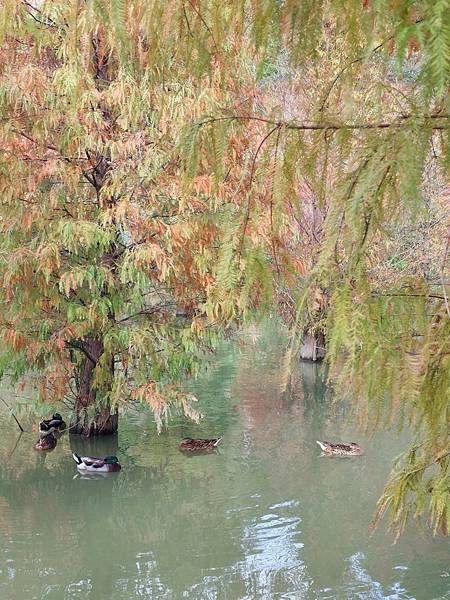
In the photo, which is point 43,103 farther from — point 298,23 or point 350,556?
point 298,23

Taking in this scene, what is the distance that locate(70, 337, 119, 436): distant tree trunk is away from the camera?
7.73m

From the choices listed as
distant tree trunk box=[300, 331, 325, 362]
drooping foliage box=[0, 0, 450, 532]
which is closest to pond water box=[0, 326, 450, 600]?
drooping foliage box=[0, 0, 450, 532]

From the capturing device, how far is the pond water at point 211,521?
4.81 m

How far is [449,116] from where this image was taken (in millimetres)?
1634

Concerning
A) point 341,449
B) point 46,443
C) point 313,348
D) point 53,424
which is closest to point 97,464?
point 46,443

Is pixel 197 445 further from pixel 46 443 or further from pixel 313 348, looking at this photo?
pixel 313 348

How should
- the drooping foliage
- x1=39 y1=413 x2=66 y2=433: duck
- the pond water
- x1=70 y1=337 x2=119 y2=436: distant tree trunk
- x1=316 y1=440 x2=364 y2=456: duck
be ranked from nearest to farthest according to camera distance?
the drooping foliage < the pond water < x1=316 y1=440 x2=364 y2=456: duck < x1=70 y1=337 x2=119 y2=436: distant tree trunk < x1=39 y1=413 x2=66 y2=433: duck

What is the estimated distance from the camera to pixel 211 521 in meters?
5.85

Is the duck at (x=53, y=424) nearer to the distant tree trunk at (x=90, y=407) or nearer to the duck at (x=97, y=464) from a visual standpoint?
the distant tree trunk at (x=90, y=407)

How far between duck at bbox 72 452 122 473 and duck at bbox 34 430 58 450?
77 cm

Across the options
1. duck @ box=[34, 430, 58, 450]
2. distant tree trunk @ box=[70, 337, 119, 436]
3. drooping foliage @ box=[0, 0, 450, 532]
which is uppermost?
drooping foliage @ box=[0, 0, 450, 532]

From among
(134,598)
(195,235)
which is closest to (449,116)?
(134,598)

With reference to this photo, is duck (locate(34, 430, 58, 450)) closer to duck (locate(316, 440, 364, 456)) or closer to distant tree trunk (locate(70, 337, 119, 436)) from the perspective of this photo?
distant tree trunk (locate(70, 337, 119, 436))

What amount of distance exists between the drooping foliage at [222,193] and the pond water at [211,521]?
2.27 ft
